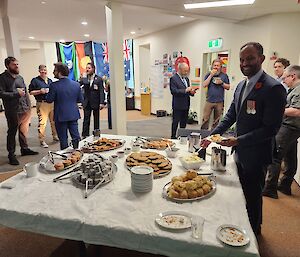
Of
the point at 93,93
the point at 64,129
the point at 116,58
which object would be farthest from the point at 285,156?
the point at 93,93

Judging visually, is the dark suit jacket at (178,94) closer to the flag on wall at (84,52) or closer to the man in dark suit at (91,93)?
the man in dark suit at (91,93)

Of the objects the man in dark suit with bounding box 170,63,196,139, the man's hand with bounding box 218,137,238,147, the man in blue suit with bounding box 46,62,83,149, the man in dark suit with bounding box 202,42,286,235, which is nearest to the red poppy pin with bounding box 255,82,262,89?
the man in dark suit with bounding box 202,42,286,235

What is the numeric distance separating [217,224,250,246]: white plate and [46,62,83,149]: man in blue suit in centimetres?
228

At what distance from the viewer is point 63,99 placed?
2.96 metres

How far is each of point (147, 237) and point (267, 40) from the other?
4.74 meters

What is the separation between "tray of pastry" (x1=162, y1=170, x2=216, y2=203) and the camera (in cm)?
118

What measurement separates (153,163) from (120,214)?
53 centimetres

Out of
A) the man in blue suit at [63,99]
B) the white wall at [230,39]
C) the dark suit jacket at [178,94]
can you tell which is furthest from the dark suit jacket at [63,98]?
the white wall at [230,39]

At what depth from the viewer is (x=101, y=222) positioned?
1.02 m

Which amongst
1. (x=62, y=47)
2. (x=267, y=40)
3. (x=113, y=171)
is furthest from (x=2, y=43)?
(x=113, y=171)

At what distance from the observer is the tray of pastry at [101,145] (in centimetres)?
191

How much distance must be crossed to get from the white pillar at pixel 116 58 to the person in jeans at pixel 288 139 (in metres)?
2.45

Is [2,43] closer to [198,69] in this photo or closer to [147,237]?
[198,69]

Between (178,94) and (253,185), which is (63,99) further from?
(253,185)
